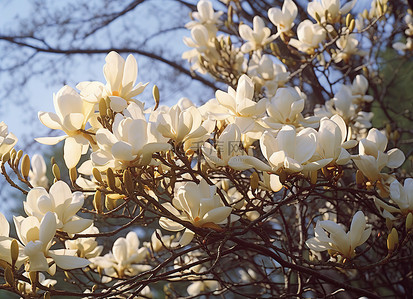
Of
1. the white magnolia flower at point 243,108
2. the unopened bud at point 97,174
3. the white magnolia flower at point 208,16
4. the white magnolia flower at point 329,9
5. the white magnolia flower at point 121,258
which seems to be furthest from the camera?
the white magnolia flower at point 208,16

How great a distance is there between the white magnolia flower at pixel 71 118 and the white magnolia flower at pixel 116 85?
2 cm

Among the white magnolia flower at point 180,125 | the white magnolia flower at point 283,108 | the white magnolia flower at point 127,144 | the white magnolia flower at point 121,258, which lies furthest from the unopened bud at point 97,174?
the white magnolia flower at point 121,258

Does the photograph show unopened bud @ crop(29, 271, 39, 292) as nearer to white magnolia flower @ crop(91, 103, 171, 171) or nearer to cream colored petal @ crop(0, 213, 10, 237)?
cream colored petal @ crop(0, 213, 10, 237)

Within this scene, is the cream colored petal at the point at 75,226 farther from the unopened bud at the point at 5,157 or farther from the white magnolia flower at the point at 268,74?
the white magnolia flower at the point at 268,74

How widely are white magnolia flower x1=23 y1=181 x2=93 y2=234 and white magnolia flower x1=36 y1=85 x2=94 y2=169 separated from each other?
0.32 ft

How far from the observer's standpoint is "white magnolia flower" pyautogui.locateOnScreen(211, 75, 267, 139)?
913 mm

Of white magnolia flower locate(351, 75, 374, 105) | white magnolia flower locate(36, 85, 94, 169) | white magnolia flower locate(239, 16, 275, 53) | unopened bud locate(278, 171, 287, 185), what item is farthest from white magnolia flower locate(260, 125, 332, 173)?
white magnolia flower locate(351, 75, 374, 105)

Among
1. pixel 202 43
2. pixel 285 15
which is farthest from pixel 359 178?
pixel 202 43

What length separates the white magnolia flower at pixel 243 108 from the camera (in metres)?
0.91

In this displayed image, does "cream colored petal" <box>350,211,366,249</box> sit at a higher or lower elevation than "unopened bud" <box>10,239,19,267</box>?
lower

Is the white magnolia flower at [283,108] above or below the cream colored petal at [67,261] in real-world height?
above

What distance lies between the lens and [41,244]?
2.33ft

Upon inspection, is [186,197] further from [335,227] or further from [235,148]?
[335,227]

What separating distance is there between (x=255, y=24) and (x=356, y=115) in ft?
1.66
